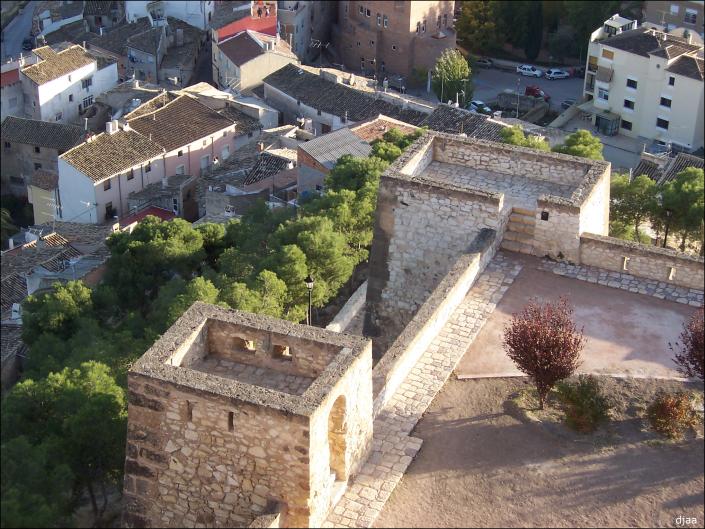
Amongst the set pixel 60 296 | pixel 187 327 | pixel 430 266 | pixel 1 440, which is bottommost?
pixel 60 296

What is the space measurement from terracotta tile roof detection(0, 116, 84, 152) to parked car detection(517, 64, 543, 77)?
2505 centimetres

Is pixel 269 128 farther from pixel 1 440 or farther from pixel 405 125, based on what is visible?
pixel 1 440

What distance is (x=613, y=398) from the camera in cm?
1509

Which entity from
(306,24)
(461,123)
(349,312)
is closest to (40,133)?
(461,123)

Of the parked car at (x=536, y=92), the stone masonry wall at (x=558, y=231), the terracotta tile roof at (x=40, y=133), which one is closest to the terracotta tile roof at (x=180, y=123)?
the terracotta tile roof at (x=40, y=133)

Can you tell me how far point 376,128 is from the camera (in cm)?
4712

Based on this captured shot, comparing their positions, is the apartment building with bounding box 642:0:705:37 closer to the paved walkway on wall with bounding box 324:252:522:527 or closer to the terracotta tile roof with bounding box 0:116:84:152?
the terracotta tile roof with bounding box 0:116:84:152

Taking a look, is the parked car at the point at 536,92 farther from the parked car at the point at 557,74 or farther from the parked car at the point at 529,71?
the parked car at the point at 529,71

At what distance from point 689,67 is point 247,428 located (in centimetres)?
4507

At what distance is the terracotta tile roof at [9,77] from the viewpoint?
196ft

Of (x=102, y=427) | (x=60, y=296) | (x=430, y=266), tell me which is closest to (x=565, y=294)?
(x=430, y=266)

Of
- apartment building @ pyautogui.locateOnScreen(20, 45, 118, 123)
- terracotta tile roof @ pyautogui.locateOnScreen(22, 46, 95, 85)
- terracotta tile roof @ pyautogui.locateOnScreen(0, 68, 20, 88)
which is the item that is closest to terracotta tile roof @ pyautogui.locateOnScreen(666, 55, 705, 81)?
apartment building @ pyautogui.locateOnScreen(20, 45, 118, 123)

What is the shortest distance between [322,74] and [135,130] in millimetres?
11008

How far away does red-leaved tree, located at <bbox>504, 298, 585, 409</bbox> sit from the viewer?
14562 mm
